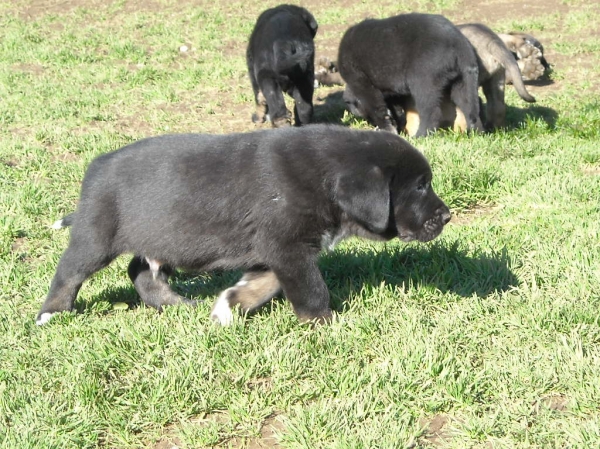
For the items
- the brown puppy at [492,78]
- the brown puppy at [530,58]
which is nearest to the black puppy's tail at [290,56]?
the brown puppy at [492,78]

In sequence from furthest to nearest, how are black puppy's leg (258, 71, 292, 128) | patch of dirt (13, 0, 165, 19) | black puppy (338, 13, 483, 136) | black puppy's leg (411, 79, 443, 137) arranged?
patch of dirt (13, 0, 165, 19) → black puppy's leg (258, 71, 292, 128) → black puppy's leg (411, 79, 443, 137) → black puppy (338, 13, 483, 136)

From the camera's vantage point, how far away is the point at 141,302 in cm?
530

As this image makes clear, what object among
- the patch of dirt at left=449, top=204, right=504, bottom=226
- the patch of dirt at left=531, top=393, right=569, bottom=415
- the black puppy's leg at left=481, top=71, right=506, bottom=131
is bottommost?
the black puppy's leg at left=481, top=71, right=506, bottom=131

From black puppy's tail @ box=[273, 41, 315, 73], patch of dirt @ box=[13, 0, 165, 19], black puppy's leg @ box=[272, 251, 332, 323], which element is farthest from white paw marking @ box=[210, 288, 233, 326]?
patch of dirt @ box=[13, 0, 165, 19]

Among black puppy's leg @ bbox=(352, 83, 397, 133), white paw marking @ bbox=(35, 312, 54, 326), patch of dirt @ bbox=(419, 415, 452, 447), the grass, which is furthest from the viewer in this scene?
black puppy's leg @ bbox=(352, 83, 397, 133)

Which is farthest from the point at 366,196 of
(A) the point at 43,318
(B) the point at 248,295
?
(A) the point at 43,318

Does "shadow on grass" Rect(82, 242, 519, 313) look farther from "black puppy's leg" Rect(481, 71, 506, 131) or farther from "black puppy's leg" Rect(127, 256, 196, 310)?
"black puppy's leg" Rect(481, 71, 506, 131)

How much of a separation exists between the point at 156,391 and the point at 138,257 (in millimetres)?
1523

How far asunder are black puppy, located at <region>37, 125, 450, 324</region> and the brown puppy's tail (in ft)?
18.3

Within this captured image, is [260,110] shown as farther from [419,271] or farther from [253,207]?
[253,207]

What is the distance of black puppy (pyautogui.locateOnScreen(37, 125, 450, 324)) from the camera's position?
4.47 metres

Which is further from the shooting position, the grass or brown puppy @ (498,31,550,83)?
brown puppy @ (498,31,550,83)

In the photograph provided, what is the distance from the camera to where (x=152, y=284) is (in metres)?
5.23

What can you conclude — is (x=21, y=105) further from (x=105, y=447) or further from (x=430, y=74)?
(x=105, y=447)
